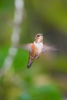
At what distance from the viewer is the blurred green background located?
2113 mm

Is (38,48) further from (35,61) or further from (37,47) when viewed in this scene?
(35,61)

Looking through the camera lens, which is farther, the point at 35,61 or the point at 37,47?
the point at 35,61

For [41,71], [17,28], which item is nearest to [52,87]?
[17,28]

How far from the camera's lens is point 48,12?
13.2 ft

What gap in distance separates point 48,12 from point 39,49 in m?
3.01

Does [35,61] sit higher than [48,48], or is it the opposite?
[48,48]

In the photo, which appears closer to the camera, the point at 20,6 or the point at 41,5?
the point at 20,6

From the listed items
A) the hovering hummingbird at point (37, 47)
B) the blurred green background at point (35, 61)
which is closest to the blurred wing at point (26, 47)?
the hovering hummingbird at point (37, 47)

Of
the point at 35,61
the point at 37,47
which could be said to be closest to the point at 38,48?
the point at 37,47

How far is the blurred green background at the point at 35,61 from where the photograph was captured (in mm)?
2113

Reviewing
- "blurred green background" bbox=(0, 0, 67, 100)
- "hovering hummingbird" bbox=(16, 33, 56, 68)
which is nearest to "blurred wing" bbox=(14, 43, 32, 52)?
"hovering hummingbird" bbox=(16, 33, 56, 68)

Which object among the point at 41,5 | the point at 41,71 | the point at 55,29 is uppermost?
the point at 41,5

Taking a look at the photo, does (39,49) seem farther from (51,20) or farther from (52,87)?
(51,20)

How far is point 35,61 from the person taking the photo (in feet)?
13.1
